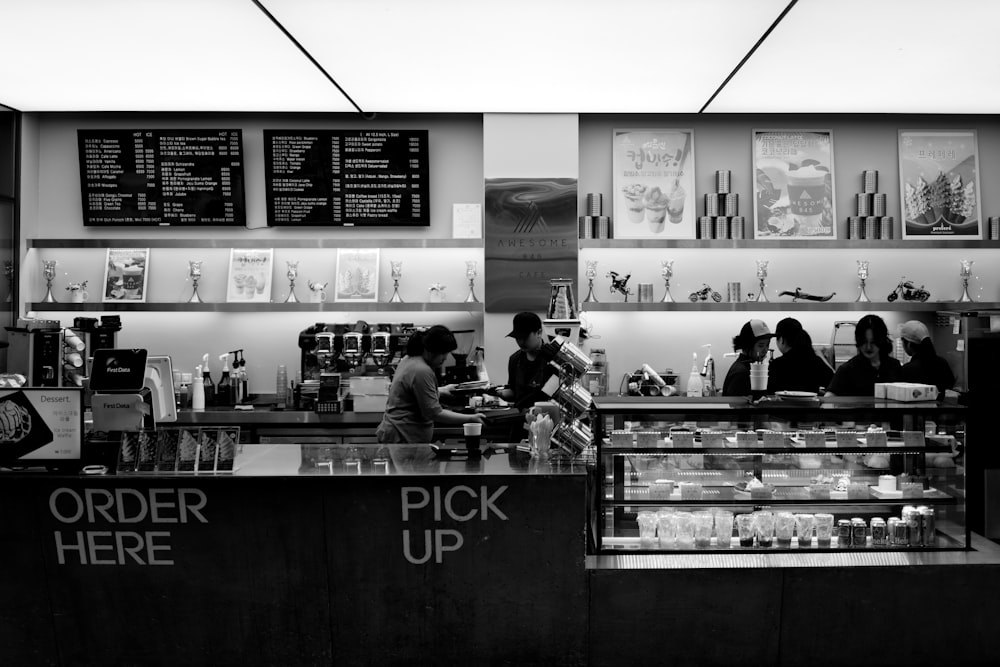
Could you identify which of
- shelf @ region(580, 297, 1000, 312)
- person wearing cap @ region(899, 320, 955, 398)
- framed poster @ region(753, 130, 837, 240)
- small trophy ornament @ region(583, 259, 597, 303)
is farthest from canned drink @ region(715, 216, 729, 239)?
person wearing cap @ region(899, 320, 955, 398)

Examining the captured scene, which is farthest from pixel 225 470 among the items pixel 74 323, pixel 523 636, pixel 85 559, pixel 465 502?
pixel 74 323

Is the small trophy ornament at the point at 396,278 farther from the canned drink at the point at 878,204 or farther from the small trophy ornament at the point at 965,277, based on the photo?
the small trophy ornament at the point at 965,277

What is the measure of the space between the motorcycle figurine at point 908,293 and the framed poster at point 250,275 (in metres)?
4.64

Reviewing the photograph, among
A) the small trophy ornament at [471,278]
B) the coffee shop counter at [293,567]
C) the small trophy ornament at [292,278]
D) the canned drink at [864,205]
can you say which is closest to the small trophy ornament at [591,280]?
the small trophy ornament at [471,278]

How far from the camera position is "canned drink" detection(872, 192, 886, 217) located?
19.4 ft

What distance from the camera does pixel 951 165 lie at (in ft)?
19.7

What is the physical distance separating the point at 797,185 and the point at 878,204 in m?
0.59

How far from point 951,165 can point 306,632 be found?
5628mm

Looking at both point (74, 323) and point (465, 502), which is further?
point (74, 323)

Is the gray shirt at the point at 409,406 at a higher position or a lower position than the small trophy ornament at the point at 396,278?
lower

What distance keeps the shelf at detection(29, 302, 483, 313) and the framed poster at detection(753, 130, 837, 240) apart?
230 cm

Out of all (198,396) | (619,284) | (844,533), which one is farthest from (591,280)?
(844,533)

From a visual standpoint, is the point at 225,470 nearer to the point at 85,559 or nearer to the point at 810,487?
the point at 85,559

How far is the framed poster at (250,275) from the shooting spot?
6016mm
